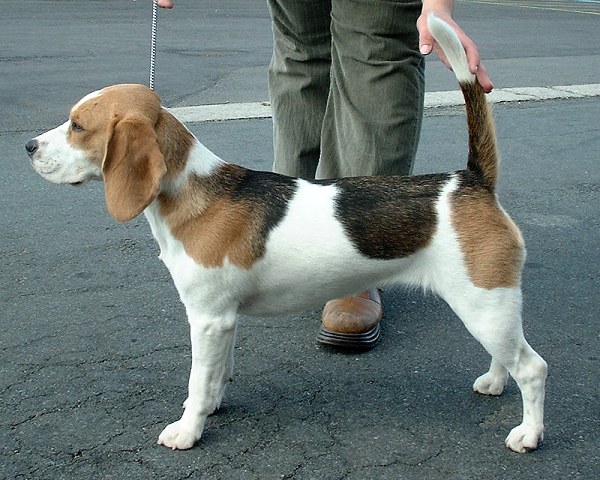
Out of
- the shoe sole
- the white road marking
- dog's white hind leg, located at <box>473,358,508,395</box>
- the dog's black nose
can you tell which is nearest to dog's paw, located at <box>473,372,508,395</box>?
dog's white hind leg, located at <box>473,358,508,395</box>

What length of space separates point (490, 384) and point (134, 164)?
1476 millimetres

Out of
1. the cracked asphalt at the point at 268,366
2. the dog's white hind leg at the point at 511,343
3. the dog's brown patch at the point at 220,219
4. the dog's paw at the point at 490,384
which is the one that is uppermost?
the dog's brown patch at the point at 220,219

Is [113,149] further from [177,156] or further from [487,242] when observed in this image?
[487,242]

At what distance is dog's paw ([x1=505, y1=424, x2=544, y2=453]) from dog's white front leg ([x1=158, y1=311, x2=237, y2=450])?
0.95 meters

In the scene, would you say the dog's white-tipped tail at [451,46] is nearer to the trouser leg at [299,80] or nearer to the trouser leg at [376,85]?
the trouser leg at [376,85]

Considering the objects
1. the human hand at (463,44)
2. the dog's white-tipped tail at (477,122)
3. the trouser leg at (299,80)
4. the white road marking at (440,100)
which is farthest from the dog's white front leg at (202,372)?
the white road marking at (440,100)

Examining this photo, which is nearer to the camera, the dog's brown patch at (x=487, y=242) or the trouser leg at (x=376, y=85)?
the dog's brown patch at (x=487, y=242)

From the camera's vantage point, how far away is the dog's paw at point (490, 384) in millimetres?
3275

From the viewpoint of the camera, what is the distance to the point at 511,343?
2.89m

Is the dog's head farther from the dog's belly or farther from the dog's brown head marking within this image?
the dog's belly

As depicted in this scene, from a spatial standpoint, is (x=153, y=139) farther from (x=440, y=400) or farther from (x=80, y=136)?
(x=440, y=400)

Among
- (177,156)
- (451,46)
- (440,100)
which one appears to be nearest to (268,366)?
(177,156)

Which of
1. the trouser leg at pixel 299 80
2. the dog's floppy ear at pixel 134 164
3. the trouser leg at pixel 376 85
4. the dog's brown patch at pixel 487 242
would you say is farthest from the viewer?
the trouser leg at pixel 299 80

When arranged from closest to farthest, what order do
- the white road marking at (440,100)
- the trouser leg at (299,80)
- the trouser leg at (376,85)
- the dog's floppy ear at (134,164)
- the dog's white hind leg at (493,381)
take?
1. the dog's floppy ear at (134,164)
2. the dog's white hind leg at (493,381)
3. the trouser leg at (376,85)
4. the trouser leg at (299,80)
5. the white road marking at (440,100)
